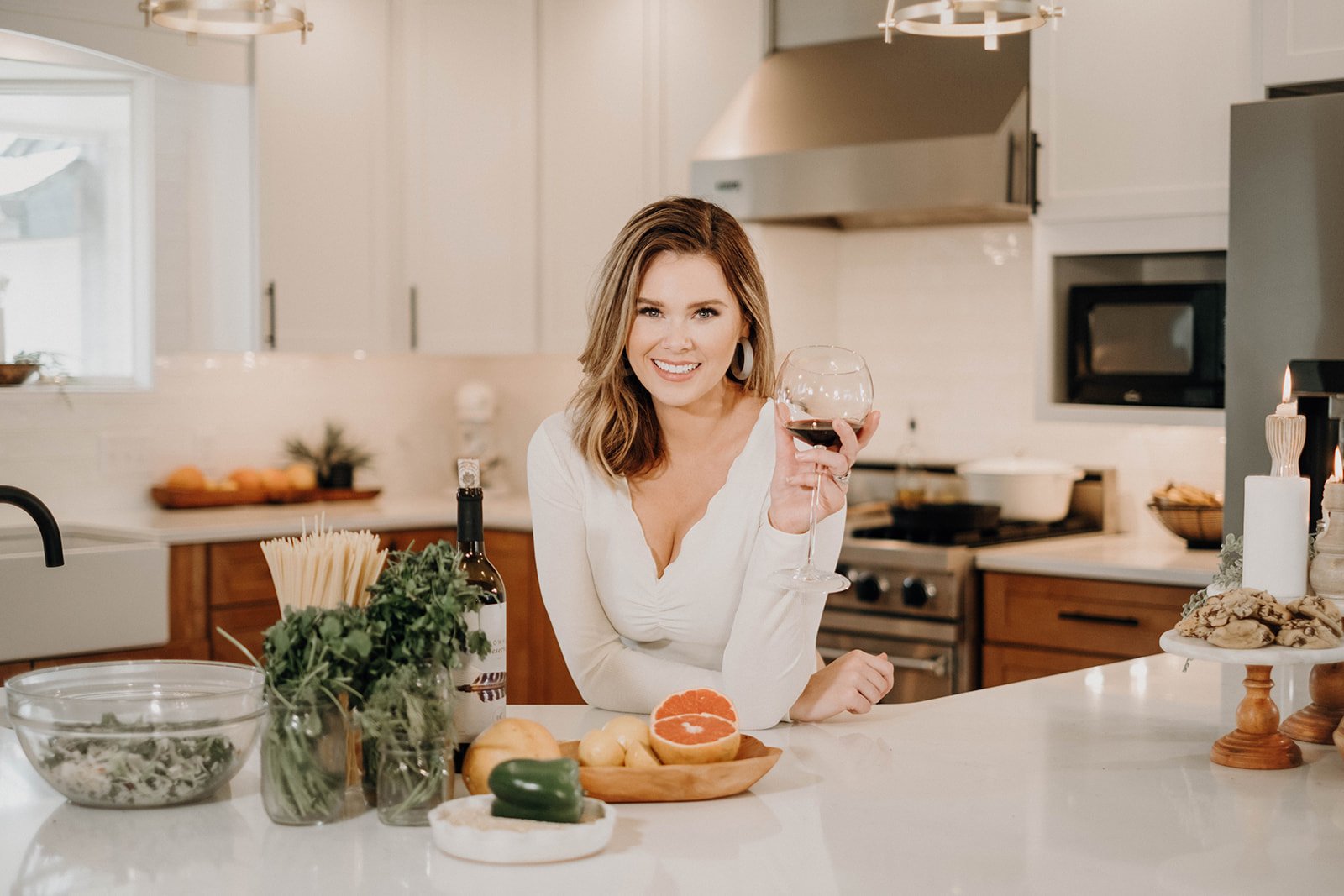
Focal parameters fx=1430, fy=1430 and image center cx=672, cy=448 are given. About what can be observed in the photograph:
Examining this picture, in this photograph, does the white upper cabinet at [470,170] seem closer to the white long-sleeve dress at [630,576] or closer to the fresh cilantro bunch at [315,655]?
the white long-sleeve dress at [630,576]

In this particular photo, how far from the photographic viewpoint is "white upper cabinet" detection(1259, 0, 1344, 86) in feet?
10.7

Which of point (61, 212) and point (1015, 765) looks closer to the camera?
point (1015, 765)

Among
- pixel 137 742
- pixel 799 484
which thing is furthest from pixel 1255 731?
pixel 137 742

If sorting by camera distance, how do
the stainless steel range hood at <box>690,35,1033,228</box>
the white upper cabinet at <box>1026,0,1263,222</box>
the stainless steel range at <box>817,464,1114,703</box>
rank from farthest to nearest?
the stainless steel range hood at <box>690,35,1033,228</box> < the stainless steel range at <box>817,464,1114,703</box> < the white upper cabinet at <box>1026,0,1263,222</box>

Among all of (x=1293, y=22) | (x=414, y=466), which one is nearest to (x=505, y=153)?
(x=414, y=466)

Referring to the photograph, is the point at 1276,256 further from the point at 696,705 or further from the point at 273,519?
the point at 273,519

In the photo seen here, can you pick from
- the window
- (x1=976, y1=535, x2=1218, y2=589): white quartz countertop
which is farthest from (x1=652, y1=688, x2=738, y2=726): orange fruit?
the window

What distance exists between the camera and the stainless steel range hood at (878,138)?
3.81m

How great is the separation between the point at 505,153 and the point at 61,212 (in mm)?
1375

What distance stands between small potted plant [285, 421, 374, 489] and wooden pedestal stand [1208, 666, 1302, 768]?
3.53m

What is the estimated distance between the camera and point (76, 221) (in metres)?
4.30

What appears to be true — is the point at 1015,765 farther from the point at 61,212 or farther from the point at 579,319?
the point at 61,212

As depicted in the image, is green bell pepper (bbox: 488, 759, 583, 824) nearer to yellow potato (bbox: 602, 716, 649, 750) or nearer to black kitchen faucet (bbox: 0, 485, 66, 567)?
yellow potato (bbox: 602, 716, 649, 750)

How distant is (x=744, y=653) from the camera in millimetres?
1800
